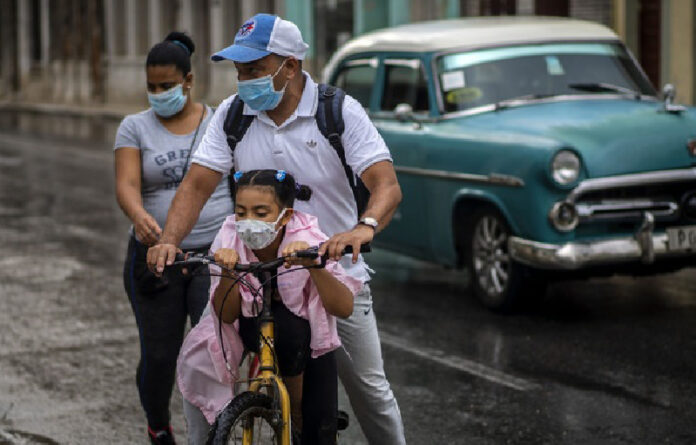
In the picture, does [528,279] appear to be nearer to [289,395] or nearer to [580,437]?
[580,437]

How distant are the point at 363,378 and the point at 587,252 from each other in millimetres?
4027

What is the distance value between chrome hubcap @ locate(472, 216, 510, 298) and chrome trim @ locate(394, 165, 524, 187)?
0.92 feet

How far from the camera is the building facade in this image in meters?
20.9

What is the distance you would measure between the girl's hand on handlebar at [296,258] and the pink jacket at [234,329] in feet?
0.61

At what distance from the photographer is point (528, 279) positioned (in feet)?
30.4

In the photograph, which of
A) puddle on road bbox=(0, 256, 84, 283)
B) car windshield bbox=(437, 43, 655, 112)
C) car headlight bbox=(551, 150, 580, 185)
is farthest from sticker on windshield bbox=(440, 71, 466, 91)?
puddle on road bbox=(0, 256, 84, 283)

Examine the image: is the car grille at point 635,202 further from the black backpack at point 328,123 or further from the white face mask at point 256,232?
the white face mask at point 256,232

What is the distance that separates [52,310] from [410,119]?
279 cm

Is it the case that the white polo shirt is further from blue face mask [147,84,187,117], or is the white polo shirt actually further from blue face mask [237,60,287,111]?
blue face mask [147,84,187,117]

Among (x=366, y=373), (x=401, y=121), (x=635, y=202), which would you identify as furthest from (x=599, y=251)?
(x=366, y=373)

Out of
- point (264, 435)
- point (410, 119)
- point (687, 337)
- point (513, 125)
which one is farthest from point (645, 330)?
point (264, 435)

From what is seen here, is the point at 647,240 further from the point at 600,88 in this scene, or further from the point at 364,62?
the point at 364,62

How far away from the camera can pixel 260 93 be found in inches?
189

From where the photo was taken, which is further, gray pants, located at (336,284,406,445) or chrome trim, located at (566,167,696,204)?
chrome trim, located at (566,167,696,204)
